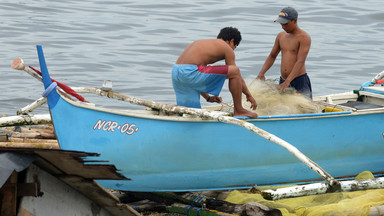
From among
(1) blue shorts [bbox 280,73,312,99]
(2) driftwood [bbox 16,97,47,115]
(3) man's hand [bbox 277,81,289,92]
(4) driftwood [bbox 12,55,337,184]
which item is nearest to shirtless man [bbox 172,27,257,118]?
(4) driftwood [bbox 12,55,337,184]

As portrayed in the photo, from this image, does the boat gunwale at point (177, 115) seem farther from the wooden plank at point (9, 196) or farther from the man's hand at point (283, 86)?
the wooden plank at point (9, 196)

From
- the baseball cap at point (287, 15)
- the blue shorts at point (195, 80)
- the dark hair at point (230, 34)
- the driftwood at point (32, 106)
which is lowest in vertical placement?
the driftwood at point (32, 106)

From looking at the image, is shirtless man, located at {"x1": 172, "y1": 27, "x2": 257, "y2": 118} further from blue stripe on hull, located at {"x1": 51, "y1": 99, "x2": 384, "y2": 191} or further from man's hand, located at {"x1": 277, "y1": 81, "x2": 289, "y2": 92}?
man's hand, located at {"x1": 277, "y1": 81, "x2": 289, "y2": 92}

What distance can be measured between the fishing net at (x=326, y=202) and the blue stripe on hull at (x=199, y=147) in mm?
216

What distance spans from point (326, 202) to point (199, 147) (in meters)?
1.68

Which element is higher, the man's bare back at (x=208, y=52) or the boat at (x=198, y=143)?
the man's bare back at (x=208, y=52)

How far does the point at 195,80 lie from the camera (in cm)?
831

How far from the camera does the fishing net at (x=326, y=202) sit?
25.5ft

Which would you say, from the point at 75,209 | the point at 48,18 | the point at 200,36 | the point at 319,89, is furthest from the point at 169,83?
the point at 75,209

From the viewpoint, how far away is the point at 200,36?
998 inches

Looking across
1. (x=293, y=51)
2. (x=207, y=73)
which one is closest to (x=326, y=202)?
(x=207, y=73)

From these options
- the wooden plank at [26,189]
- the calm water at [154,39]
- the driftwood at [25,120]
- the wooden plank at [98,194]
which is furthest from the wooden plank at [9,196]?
the calm water at [154,39]

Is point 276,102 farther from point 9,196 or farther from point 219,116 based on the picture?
point 9,196

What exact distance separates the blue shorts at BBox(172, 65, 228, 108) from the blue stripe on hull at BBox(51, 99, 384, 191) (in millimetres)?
487
